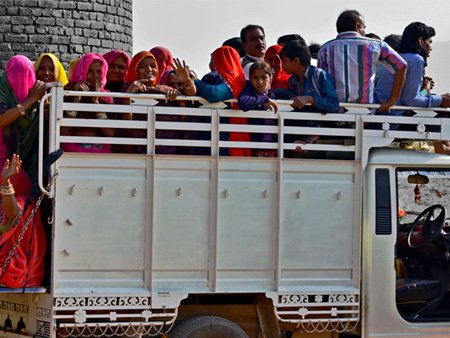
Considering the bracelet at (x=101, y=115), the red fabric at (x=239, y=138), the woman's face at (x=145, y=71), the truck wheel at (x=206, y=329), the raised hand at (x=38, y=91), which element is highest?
the woman's face at (x=145, y=71)

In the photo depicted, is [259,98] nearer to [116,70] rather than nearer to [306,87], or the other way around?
[306,87]

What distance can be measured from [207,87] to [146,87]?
0.63 meters

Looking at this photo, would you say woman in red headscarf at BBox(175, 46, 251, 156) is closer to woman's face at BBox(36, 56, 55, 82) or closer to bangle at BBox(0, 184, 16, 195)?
woman's face at BBox(36, 56, 55, 82)

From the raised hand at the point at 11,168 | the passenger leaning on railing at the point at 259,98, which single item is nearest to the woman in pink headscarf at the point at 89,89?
the raised hand at the point at 11,168

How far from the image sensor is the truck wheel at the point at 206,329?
8.53 meters

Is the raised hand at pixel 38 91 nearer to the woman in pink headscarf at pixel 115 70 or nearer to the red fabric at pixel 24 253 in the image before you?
the red fabric at pixel 24 253

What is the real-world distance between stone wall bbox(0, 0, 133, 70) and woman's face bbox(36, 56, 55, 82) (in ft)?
51.1

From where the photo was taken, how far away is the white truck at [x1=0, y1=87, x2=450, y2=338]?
8.31 m

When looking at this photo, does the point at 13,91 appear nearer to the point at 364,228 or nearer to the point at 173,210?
the point at 173,210

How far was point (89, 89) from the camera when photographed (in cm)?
903

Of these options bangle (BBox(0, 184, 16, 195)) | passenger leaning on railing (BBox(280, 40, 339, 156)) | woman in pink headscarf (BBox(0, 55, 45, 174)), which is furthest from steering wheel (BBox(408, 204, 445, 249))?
bangle (BBox(0, 184, 16, 195))

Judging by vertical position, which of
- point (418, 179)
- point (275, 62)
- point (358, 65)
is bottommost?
point (418, 179)

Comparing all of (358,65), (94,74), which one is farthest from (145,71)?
(358,65)

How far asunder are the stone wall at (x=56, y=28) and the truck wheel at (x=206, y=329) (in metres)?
16.7
